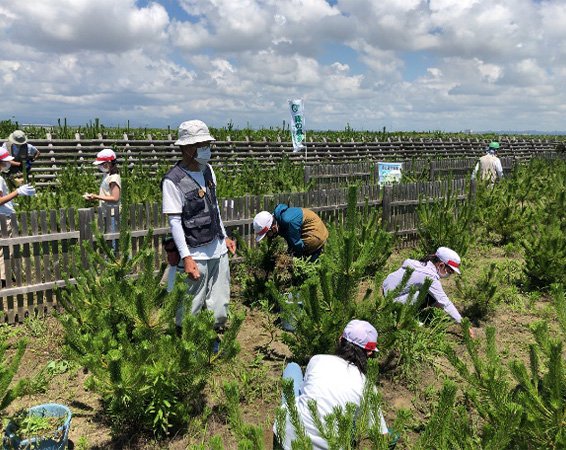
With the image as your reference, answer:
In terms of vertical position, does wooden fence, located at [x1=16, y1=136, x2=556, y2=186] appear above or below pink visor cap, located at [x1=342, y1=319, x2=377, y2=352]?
above

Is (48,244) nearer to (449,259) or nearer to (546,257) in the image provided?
(449,259)

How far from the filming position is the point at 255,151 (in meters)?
20.9

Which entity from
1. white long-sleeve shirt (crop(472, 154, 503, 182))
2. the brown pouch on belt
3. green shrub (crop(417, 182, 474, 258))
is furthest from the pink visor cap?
white long-sleeve shirt (crop(472, 154, 503, 182))

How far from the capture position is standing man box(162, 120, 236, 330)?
139 inches

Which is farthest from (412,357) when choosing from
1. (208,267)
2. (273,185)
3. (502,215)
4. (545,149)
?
(545,149)

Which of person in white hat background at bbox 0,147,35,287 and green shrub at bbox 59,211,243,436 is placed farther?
person in white hat background at bbox 0,147,35,287

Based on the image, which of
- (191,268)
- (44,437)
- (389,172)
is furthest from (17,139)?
(44,437)

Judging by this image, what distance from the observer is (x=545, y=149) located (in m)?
34.1

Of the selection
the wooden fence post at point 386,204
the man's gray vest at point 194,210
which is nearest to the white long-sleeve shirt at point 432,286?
the man's gray vest at point 194,210

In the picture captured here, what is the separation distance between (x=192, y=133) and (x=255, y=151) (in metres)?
17.6

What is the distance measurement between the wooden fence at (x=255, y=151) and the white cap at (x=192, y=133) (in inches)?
372

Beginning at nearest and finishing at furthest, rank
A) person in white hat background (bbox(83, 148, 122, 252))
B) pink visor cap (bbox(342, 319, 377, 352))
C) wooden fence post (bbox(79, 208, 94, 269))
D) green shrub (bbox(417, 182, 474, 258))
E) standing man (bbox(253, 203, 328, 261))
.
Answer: pink visor cap (bbox(342, 319, 377, 352))
standing man (bbox(253, 203, 328, 261))
wooden fence post (bbox(79, 208, 94, 269))
person in white hat background (bbox(83, 148, 122, 252))
green shrub (bbox(417, 182, 474, 258))

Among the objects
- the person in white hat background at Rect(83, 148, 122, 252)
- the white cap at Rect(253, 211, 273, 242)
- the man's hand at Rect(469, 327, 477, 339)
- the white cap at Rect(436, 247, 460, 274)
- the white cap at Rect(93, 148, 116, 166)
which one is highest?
the white cap at Rect(93, 148, 116, 166)

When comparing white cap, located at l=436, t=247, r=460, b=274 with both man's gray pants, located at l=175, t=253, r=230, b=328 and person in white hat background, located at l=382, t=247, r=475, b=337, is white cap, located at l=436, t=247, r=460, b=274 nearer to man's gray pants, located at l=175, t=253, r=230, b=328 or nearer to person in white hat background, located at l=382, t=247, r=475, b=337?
person in white hat background, located at l=382, t=247, r=475, b=337
